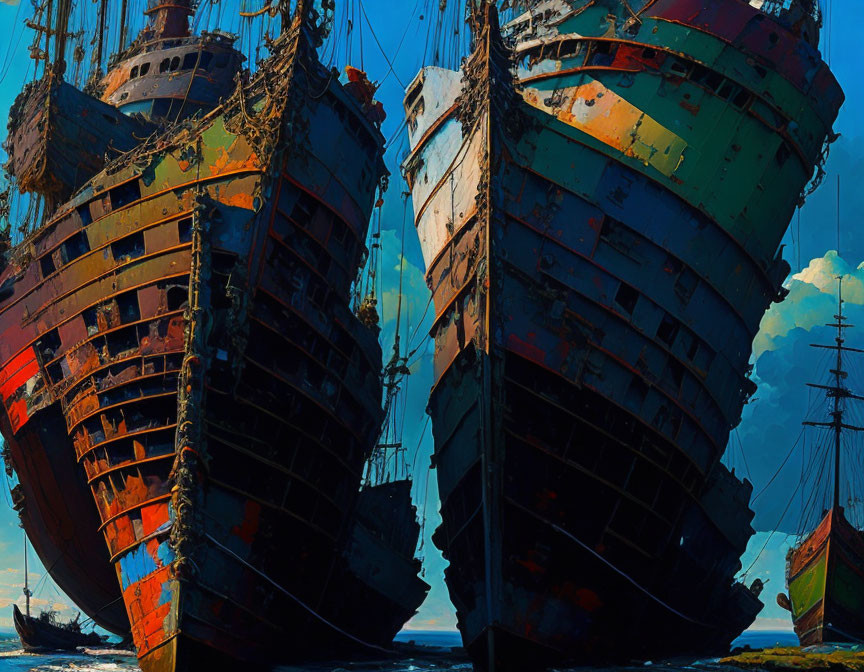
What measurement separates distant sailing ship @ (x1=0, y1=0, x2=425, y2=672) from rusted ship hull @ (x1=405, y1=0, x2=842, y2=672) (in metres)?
2.47

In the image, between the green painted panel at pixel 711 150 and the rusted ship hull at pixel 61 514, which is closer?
the green painted panel at pixel 711 150

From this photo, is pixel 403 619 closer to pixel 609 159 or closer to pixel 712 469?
pixel 712 469

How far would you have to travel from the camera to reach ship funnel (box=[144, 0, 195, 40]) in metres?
40.2

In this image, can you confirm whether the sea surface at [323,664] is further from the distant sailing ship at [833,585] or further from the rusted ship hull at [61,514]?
the distant sailing ship at [833,585]

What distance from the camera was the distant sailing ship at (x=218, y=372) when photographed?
19688mm

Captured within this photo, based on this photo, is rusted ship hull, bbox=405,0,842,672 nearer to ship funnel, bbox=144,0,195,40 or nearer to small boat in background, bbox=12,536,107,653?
small boat in background, bbox=12,536,107,653

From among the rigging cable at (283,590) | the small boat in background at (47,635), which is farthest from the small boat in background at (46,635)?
the rigging cable at (283,590)

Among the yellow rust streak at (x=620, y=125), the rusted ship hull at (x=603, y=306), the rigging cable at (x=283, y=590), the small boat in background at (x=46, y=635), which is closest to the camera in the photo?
the rigging cable at (x=283, y=590)

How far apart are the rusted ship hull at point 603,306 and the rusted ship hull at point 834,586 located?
12438mm

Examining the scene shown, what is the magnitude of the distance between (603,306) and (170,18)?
26121mm

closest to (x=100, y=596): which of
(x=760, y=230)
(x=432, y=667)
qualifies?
(x=432, y=667)

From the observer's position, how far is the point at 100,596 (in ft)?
87.1

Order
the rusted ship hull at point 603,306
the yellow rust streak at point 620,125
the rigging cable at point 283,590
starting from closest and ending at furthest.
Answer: the rigging cable at point 283,590, the rusted ship hull at point 603,306, the yellow rust streak at point 620,125

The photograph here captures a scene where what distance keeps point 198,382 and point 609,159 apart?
9278mm
